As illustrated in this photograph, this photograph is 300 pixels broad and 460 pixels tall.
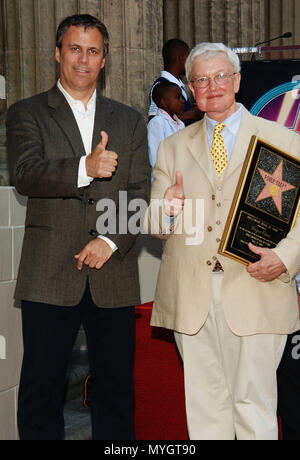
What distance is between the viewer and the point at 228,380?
2.77 metres

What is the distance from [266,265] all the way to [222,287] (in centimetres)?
19

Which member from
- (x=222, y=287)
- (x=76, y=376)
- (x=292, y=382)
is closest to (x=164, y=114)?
(x=76, y=376)

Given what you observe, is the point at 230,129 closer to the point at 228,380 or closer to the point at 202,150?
the point at 202,150

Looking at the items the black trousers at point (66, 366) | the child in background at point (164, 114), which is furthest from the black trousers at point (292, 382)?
the child in background at point (164, 114)

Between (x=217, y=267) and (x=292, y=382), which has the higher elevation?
(x=217, y=267)

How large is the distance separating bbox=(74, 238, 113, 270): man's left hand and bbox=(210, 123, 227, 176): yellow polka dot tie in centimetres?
54

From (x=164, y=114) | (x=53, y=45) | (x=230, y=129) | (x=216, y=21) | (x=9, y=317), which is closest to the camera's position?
(x=230, y=129)

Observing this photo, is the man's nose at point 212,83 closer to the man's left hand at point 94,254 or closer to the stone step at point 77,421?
the man's left hand at point 94,254

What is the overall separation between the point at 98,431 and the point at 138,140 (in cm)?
112

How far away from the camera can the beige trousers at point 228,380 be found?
8.86ft

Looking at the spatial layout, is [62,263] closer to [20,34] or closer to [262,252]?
[262,252]

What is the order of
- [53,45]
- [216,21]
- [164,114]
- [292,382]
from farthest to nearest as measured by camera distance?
[216,21] < [53,45] < [164,114] < [292,382]
